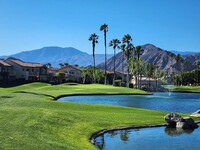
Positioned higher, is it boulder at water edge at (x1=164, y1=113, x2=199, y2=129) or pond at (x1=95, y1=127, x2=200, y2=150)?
boulder at water edge at (x1=164, y1=113, x2=199, y2=129)

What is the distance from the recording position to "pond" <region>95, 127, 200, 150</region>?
25.1 metres

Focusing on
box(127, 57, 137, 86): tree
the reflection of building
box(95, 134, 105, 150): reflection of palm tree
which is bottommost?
box(95, 134, 105, 150): reflection of palm tree

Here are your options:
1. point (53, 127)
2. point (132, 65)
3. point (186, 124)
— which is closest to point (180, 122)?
point (186, 124)

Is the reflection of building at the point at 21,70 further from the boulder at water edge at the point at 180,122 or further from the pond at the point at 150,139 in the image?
the pond at the point at 150,139

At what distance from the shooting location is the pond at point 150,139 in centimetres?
2509

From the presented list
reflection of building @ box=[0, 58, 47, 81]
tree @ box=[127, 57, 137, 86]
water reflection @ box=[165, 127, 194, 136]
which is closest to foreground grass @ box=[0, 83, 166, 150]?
water reflection @ box=[165, 127, 194, 136]

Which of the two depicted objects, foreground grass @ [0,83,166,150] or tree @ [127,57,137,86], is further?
tree @ [127,57,137,86]

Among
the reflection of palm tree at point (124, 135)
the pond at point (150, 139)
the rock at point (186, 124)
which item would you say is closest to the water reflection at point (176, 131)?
the pond at point (150, 139)

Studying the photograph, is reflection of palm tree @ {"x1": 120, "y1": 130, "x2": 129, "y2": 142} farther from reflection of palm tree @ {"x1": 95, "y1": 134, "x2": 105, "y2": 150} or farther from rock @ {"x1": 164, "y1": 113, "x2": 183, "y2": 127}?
rock @ {"x1": 164, "y1": 113, "x2": 183, "y2": 127}

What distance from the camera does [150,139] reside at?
2780 centimetres

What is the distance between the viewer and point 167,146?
2539 centimetres

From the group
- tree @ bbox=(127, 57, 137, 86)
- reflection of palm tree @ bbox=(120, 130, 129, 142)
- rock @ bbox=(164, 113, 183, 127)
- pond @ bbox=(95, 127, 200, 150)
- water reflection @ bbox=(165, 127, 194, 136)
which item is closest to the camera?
pond @ bbox=(95, 127, 200, 150)

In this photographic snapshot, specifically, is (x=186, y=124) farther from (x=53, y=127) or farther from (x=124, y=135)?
(x=53, y=127)

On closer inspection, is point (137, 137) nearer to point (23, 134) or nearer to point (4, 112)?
point (23, 134)
